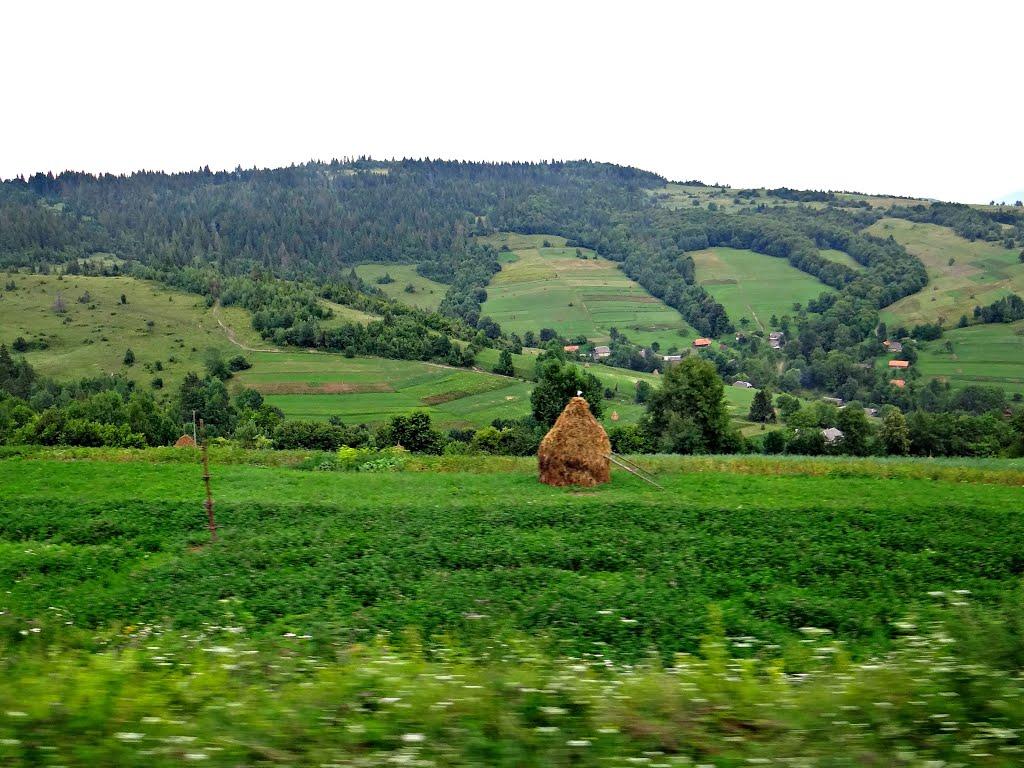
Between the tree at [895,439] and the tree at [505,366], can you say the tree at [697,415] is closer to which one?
the tree at [895,439]

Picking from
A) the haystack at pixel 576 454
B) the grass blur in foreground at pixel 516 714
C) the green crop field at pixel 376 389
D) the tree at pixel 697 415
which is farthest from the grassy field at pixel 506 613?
the green crop field at pixel 376 389

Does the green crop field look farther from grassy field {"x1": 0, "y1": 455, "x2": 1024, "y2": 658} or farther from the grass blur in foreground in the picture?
the grass blur in foreground

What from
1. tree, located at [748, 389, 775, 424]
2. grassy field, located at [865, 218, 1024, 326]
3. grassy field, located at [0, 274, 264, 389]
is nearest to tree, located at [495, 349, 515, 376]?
tree, located at [748, 389, 775, 424]

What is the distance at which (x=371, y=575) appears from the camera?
18.6 metres

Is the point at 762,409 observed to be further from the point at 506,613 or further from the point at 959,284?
the point at 959,284

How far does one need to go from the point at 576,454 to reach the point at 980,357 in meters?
132

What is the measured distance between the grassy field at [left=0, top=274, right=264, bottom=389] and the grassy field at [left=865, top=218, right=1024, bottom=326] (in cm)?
15163

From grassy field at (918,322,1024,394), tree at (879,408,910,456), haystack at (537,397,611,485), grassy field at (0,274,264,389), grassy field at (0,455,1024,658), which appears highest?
grassy field at (0,274,264,389)

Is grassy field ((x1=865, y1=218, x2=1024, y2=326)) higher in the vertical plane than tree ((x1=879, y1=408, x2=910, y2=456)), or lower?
higher

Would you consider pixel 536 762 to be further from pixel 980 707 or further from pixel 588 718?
pixel 980 707

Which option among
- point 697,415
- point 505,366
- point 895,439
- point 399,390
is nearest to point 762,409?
point 895,439

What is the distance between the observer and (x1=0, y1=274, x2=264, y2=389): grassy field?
4774 inches

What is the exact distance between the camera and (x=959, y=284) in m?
168

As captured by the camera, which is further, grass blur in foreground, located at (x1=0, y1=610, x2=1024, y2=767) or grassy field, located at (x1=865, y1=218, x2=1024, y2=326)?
grassy field, located at (x1=865, y1=218, x2=1024, y2=326)
